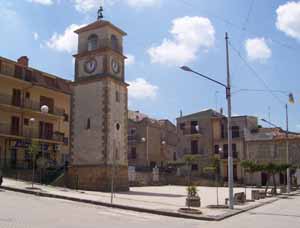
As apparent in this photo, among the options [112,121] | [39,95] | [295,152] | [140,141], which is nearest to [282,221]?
[112,121]

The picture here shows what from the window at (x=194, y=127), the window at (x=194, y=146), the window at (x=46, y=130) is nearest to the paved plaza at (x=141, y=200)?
the window at (x=46, y=130)

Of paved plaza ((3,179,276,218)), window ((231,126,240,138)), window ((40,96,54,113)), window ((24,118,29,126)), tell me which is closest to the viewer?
paved plaza ((3,179,276,218))

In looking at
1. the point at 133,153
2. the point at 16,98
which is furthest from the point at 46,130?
the point at 133,153

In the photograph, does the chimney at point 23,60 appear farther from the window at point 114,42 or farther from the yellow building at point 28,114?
the window at point 114,42

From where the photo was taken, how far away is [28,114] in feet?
133

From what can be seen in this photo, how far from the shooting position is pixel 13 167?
3734cm

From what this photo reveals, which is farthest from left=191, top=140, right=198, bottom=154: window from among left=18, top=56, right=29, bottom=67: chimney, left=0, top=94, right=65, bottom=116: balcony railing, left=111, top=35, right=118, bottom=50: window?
left=111, top=35, right=118, bottom=50: window

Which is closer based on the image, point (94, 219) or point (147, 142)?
point (94, 219)

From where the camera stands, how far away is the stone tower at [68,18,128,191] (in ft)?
95.7

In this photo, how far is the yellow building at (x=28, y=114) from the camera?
37875 millimetres

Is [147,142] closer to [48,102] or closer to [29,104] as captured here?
[48,102]

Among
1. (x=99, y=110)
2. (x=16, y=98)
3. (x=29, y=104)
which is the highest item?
(x=16, y=98)

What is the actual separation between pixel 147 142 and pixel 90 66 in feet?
101

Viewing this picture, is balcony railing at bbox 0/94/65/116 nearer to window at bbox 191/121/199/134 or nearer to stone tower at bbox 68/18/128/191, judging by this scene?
stone tower at bbox 68/18/128/191
